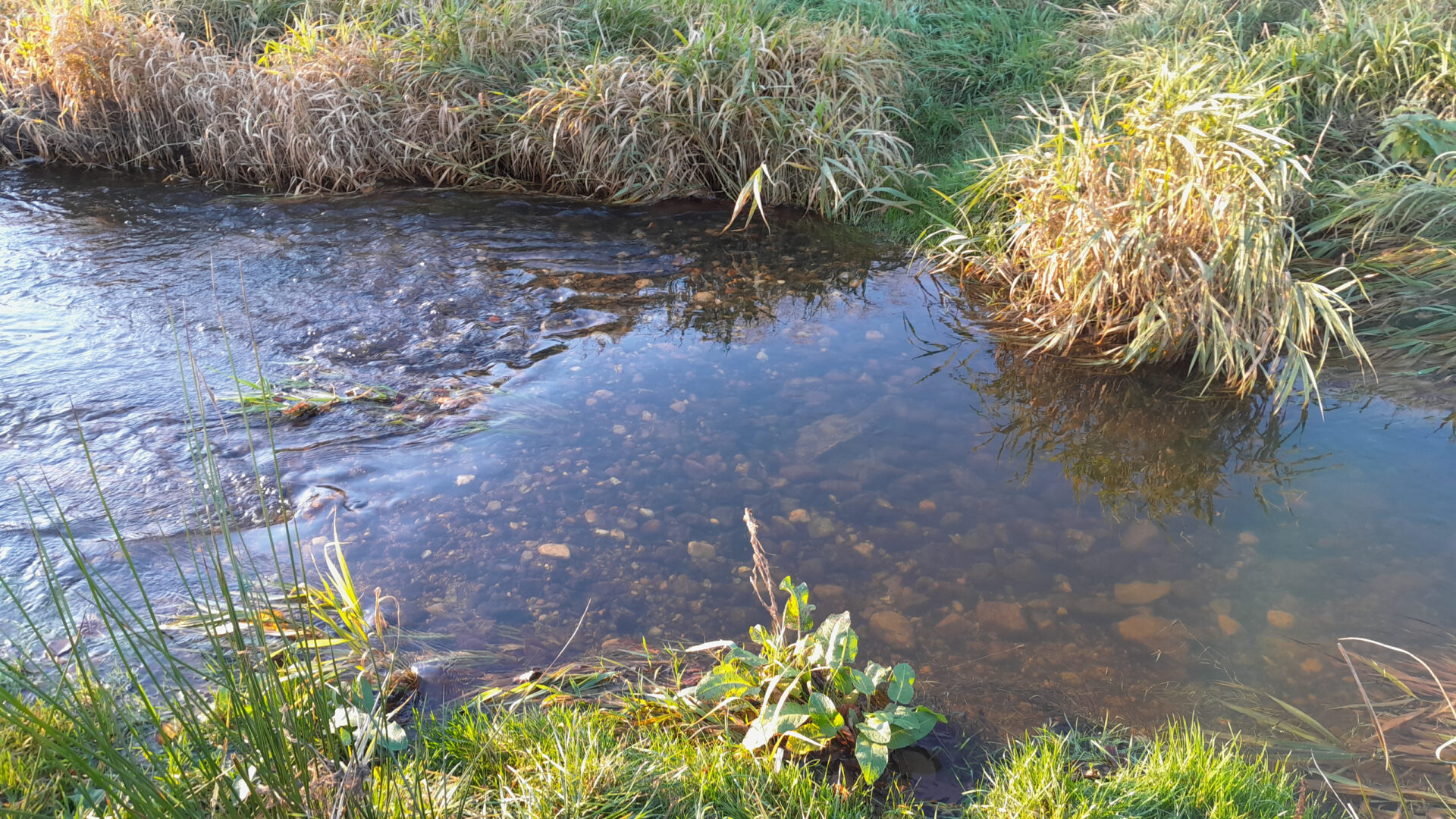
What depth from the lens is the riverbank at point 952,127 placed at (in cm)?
325

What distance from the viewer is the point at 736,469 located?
2.90 meters

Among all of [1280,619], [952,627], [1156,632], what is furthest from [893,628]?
[1280,619]

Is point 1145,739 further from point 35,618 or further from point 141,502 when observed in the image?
point 141,502

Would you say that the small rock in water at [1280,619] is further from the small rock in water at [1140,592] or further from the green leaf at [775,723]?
the green leaf at [775,723]

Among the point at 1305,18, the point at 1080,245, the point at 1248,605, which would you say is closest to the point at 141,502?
the point at 1248,605

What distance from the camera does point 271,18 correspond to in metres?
6.34

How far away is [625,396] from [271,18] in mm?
5163

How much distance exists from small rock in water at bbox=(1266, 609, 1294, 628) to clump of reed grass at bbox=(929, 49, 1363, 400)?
105cm

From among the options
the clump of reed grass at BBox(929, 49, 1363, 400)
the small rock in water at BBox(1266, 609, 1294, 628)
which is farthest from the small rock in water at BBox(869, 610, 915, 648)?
the clump of reed grass at BBox(929, 49, 1363, 400)

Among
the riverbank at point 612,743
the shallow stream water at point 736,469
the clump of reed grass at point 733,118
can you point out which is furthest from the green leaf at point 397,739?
the clump of reed grass at point 733,118

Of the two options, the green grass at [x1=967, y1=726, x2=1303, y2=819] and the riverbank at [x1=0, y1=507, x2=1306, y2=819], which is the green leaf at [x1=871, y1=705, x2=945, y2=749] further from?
the green grass at [x1=967, y1=726, x2=1303, y2=819]

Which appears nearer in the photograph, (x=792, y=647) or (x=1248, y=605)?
(x=792, y=647)

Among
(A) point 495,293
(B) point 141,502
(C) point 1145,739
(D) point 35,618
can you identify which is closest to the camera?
(C) point 1145,739

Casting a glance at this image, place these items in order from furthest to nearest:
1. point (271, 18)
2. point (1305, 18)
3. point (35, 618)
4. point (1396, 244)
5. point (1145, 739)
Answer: point (271, 18), point (1305, 18), point (1396, 244), point (35, 618), point (1145, 739)
